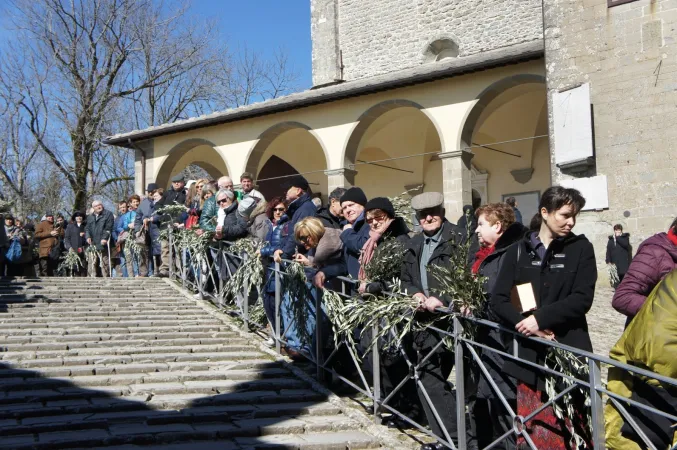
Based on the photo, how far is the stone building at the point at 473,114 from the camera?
11859mm

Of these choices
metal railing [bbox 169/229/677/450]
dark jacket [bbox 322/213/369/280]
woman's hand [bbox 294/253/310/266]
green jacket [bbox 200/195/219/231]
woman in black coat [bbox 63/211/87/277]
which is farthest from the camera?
woman in black coat [bbox 63/211/87/277]

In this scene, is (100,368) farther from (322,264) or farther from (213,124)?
(213,124)

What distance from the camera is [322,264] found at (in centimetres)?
642

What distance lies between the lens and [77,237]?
1441 cm

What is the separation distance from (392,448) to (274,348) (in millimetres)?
2842

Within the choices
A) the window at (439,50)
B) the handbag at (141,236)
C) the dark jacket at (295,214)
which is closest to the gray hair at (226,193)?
the dark jacket at (295,214)

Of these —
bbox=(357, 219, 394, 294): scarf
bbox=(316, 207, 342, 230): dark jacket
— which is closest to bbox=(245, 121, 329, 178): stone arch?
bbox=(316, 207, 342, 230): dark jacket

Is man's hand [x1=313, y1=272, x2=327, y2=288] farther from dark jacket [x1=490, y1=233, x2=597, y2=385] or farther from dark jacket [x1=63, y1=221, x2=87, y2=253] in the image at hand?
dark jacket [x1=63, y1=221, x2=87, y2=253]

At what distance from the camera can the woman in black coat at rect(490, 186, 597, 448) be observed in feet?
12.5

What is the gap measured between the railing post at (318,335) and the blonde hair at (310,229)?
0.42 m

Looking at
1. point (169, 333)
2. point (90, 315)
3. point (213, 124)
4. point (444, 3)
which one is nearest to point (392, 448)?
point (169, 333)

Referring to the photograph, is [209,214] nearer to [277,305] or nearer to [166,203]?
[166,203]

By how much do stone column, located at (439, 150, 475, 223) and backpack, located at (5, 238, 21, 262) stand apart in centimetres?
770

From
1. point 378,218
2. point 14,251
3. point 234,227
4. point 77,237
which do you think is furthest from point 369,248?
point 77,237
